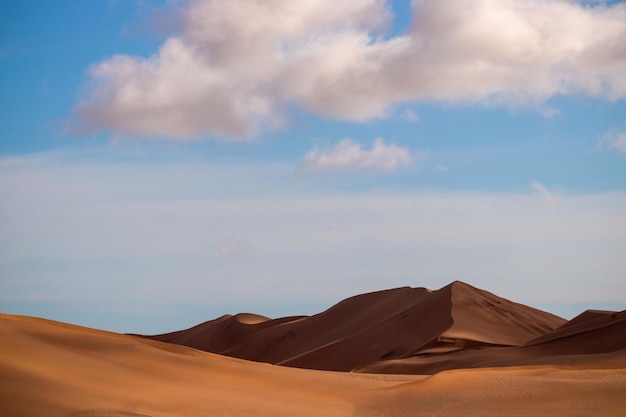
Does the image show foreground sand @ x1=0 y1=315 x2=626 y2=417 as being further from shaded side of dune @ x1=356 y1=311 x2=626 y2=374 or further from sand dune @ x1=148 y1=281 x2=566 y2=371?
sand dune @ x1=148 y1=281 x2=566 y2=371

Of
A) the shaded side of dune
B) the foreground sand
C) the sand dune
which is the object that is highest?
the sand dune

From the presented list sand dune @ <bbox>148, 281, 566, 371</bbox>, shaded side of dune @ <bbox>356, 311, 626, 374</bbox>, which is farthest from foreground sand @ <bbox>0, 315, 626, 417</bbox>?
sand dune @ <bbox>148, 281, 566, 371</bbox>

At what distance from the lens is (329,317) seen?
4678cm

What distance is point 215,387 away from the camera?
37.9 ft

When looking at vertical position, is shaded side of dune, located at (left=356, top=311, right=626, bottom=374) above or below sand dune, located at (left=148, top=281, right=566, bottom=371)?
below

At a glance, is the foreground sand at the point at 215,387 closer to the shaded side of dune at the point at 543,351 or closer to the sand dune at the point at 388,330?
the shaded side of dune at the point at 543,351

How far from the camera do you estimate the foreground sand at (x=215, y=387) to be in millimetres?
10109

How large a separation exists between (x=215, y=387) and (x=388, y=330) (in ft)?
88.3

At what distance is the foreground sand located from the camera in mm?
10109

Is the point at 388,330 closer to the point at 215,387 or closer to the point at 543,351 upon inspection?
the point at 543,351

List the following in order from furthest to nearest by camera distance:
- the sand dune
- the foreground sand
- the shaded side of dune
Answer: the sand dune → the shaded side of dune → the foreground sand

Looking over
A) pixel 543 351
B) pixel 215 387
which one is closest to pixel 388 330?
pixel 543 351

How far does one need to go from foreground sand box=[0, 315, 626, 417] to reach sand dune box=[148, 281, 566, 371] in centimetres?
1893

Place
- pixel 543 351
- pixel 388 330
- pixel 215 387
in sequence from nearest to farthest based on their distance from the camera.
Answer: pixel 215 387 < pixel 543 351 < pixel 388 330
